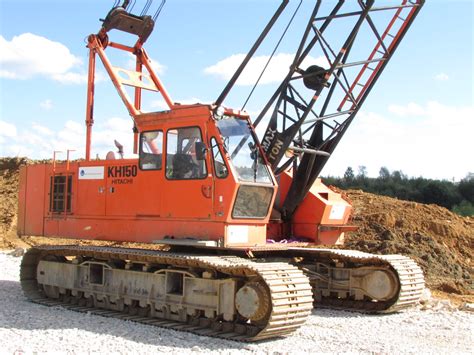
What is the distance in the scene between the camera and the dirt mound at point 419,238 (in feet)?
58.8

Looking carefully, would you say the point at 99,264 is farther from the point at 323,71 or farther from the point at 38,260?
the point at 323,71

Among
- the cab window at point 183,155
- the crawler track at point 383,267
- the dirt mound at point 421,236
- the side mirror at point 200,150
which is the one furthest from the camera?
the dirt mound at point 421,236

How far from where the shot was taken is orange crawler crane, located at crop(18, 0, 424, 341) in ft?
31.5

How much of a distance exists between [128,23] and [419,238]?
1183 cm

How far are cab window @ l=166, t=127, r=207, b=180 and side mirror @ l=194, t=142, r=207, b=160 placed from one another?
0.62 ft

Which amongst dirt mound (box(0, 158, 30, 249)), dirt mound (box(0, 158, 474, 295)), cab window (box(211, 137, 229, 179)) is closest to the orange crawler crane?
cab window (box(211, 137, 229, 179))

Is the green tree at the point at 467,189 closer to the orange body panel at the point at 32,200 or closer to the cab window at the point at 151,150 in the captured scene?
the orange body panel at the point at 32,200

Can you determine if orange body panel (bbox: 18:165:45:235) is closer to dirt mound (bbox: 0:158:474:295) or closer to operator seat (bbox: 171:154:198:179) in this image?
operator seat (bbox: 171:154:198:179)

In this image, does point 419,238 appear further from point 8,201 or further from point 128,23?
point 8,201

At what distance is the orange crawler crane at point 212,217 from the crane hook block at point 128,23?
0.09 ft

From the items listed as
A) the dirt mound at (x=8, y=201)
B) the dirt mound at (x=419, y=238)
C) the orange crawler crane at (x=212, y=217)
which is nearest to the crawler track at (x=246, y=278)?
the orange crawler crane at (x=212, y=217)

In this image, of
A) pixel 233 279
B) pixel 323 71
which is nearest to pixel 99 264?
pixel 233 279

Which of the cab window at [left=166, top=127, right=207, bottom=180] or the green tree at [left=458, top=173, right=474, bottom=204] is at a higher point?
the green tree at [left=458, top=173, right=474, bottom=204]

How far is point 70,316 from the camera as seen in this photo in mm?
10625
